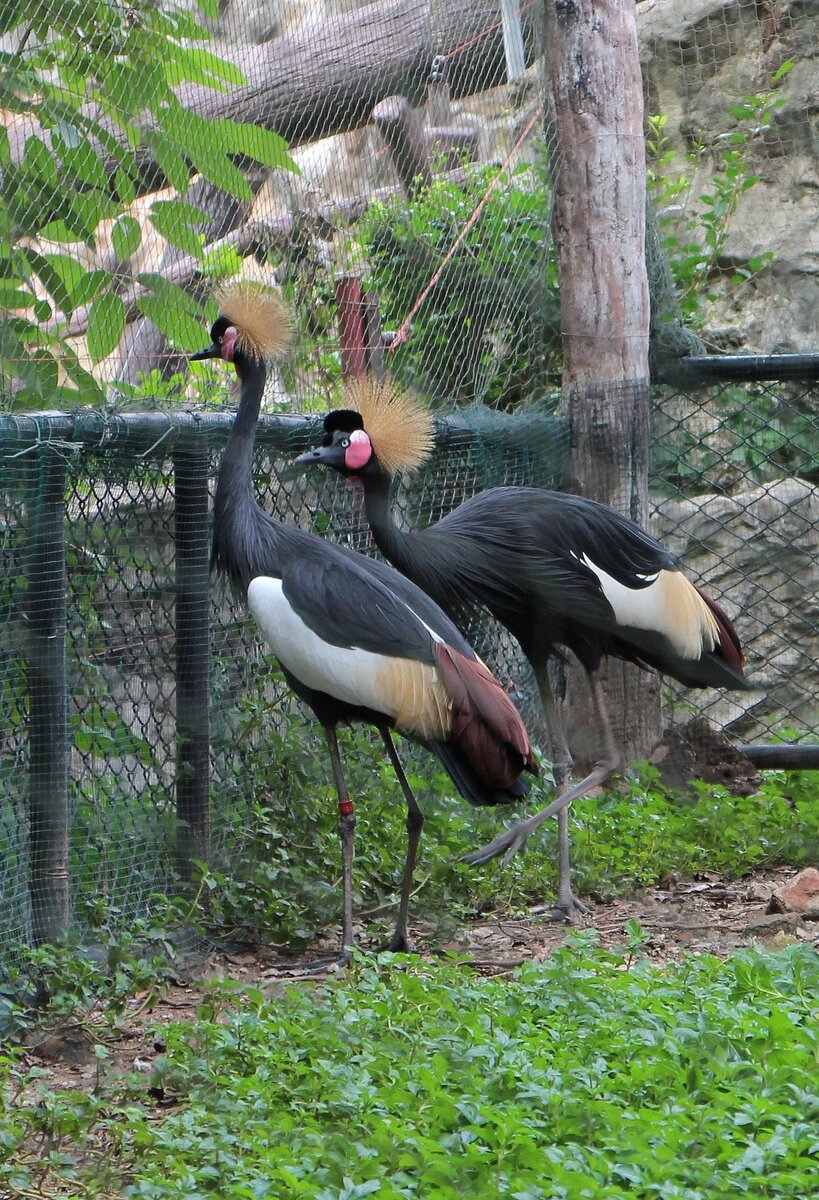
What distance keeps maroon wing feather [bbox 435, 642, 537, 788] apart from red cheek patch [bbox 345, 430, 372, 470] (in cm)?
73

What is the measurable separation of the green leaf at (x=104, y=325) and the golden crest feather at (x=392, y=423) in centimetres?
100

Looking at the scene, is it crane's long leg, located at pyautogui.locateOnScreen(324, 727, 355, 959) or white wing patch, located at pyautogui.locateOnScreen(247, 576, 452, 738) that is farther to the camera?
crane's long leg, located at pyautogui.locateOnScreen(324, 727, 355, 959)

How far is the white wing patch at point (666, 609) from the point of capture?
5246 mm

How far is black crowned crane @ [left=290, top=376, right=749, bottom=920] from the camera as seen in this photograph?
4895 mm

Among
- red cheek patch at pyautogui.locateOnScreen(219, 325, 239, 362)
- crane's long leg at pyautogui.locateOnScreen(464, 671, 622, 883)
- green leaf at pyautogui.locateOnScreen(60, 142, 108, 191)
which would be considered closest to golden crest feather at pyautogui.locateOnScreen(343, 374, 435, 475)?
red cheek patch at pyautogui.locateOnScreen(219, 325, 239, 362)

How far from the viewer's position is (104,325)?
13.3ft

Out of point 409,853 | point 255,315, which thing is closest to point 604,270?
point 255,315

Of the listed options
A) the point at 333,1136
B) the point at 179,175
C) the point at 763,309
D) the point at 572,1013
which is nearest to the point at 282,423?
the point at 179,175

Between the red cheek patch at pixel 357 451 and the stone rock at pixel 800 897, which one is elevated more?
the red cheek patch at pixel 357 451

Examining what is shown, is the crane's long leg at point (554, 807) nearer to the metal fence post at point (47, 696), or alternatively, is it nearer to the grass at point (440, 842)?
the grass at point (440, 842)

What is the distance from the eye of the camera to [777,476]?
7121mm

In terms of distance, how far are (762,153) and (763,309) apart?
0.89 m

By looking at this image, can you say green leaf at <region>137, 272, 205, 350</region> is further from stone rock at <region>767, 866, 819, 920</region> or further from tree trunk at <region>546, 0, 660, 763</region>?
stone rock at <region>767, 866, 819, 920</region>

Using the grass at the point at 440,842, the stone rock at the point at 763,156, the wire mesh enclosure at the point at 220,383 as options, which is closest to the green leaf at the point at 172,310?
the wire mesh enclosure at the point at 220,383
